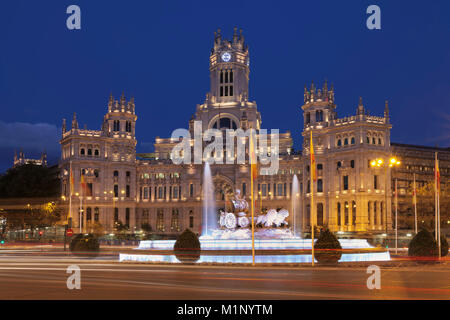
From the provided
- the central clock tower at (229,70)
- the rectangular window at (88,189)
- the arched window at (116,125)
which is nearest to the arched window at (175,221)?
the rectangular window at (88,189)

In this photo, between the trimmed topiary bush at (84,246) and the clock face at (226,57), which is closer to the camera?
the trimmed topiary bush at (84,246)

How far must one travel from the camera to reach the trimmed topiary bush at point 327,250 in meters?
41.3

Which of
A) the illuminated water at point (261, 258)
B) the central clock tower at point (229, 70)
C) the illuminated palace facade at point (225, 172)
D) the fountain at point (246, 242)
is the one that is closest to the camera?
the illuminated water at point (261, 258)

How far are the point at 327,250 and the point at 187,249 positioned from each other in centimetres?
1062

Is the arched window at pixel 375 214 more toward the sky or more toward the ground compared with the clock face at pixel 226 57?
more toward the ground

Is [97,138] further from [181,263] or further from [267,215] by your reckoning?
[181,263]

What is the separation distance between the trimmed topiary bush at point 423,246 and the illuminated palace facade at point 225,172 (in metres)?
64.8

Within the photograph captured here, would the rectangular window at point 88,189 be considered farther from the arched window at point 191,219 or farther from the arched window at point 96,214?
the arched window at point 191,219

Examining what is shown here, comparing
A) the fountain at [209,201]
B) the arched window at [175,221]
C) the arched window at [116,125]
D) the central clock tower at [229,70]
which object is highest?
the central clock tower at [229,70]

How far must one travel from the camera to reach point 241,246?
56969 mm

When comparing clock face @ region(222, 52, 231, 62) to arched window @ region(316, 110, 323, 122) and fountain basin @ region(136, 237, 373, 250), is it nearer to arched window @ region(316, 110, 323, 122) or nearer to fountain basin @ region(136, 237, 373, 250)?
arched window @ region(316, 110, 323, 122)

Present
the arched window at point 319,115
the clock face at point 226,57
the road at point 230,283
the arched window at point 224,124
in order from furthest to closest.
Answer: the clock face at point 226,57
the arched window at point 224,124
the arched window at point 319,115
the road at point 230,283
